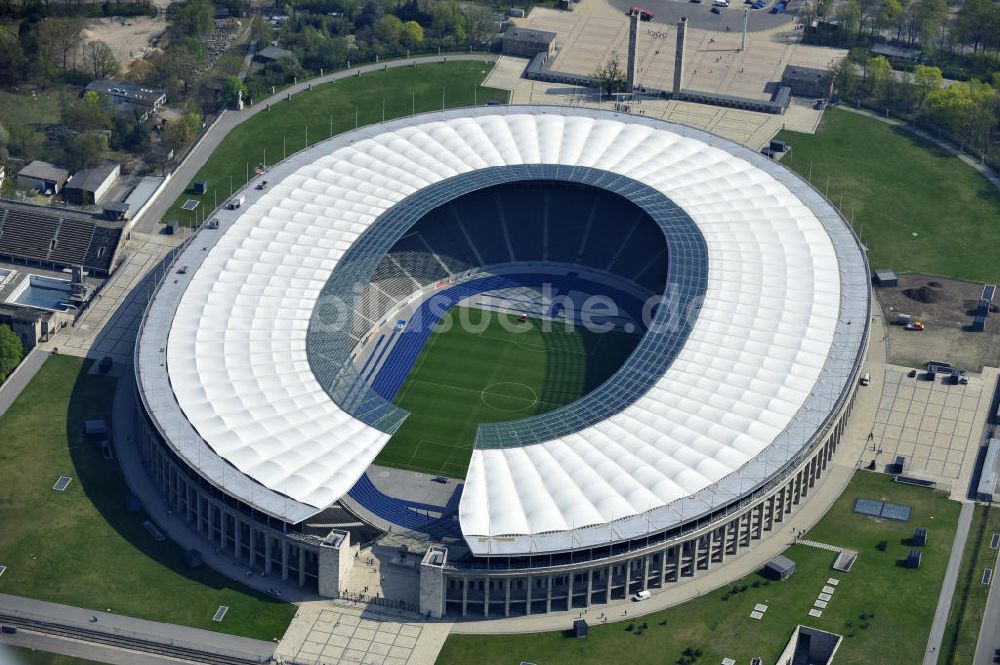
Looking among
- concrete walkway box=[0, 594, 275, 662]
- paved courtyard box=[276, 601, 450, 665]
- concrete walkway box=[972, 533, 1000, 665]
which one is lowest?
concrete walkway box=[0, 594, 275, 662]

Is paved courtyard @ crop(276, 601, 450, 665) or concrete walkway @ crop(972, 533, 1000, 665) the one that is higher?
concrete walkway @ crop(972, 533, 1000, 665)

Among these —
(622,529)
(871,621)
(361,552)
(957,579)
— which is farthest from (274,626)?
(957,579)

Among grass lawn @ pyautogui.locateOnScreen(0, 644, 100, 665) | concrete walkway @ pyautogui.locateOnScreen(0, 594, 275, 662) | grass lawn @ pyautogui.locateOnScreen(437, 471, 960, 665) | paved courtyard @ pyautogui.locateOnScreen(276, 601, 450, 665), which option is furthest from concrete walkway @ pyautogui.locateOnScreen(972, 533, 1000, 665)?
grass lawn @ pyautogui.locateOnScreen(0, 644, 100, 665)

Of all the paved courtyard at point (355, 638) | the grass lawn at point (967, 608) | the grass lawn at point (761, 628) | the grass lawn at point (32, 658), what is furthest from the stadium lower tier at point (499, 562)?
the grass lawn at point (967, 608)

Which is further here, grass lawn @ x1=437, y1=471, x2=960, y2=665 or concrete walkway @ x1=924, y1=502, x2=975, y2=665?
concrete walkway @ x1=924, y1=502, x2=975, y2=665

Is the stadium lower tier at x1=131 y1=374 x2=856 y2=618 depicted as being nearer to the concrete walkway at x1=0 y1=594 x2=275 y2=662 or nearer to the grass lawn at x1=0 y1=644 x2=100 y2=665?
the concrete walkway at x1=0 y1=594 x2=275 y2=662

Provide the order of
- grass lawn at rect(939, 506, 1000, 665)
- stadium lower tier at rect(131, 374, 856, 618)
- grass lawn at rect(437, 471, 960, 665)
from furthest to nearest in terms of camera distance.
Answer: stadium lower tier at rect(131, 374, 856, 618), grass lawn at rect(939, 506, 1000, 665), grass lawn at rect(437, 471, 960, 665)

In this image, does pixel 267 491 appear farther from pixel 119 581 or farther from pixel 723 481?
pixel 723 481

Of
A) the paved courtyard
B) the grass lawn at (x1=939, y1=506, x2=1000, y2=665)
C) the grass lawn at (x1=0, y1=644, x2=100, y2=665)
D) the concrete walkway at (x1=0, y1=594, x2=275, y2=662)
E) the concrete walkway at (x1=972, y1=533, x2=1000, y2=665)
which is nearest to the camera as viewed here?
the grass lawn at (x1=0, y1=644, x2=100, y2=665)
